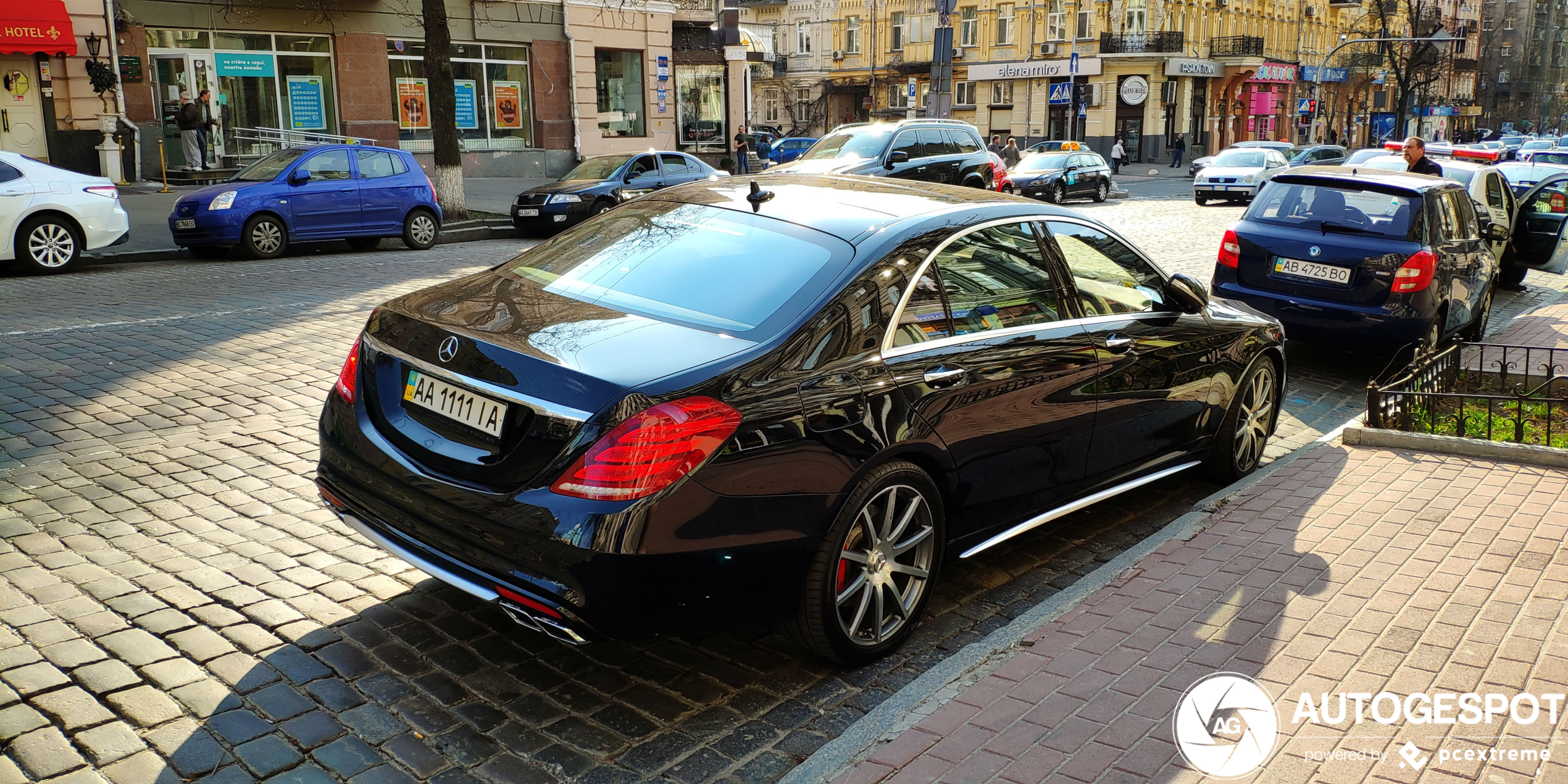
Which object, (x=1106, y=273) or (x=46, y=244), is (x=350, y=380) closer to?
(x=1106, y=273)

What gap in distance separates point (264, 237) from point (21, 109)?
10569 millimetres

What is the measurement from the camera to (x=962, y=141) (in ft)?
66.9

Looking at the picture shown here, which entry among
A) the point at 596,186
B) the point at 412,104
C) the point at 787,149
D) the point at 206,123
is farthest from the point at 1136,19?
the point at 206,123

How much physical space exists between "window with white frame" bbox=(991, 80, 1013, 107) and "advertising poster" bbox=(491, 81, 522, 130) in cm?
3440

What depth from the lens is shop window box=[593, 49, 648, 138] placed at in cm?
3175

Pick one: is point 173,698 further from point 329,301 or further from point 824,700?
point 329,301

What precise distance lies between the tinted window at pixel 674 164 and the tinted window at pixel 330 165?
19.7ft

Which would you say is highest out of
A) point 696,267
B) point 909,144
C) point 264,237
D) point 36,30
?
point 36,30

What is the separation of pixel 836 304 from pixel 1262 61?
2515 inches

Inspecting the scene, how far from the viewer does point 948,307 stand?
4312 millimetres

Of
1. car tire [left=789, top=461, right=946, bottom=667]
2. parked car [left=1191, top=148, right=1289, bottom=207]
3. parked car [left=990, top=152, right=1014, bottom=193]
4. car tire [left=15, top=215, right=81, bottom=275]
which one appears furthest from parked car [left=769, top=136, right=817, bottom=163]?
car tire [left=789, top=461, right=946, bottom=667]

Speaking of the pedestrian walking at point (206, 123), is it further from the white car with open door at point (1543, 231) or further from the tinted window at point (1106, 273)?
the tinted window at point (1106, 273)

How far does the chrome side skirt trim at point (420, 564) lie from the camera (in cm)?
349

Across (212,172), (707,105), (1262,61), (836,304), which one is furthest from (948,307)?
(1262,61)
